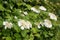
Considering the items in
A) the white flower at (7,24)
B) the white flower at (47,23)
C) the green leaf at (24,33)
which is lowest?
the green leaf at (24,33)

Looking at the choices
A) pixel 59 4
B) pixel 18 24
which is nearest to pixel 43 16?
pixel 18 24

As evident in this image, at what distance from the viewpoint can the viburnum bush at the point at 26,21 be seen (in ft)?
9.11

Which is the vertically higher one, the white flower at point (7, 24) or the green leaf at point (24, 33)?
the white flower at point (7, 24)

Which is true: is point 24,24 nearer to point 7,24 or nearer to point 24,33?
point 24,33

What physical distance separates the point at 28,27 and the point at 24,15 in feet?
0.95

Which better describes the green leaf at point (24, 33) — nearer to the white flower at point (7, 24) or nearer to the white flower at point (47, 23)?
the white flower at point (7, 24)

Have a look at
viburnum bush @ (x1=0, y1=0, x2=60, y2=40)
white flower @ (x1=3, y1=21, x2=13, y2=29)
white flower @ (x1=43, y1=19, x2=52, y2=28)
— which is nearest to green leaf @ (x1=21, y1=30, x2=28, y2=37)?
viburnum bush @ (x1=0, y1=0, x2=60, y2=40)

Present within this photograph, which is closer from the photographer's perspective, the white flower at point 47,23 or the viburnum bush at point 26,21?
the viburnum bush at point 26,21

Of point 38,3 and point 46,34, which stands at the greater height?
point 38,3

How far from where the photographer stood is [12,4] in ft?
10.4

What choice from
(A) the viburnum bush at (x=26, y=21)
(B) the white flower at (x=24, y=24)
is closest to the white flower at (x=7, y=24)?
(A) the viburnum bush at (x=26, y=21)

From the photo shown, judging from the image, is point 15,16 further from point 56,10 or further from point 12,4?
point 56,10

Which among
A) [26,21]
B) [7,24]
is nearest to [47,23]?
[26,21]

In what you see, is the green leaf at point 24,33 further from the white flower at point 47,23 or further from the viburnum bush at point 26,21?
the white flower at point 47,23
